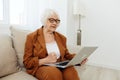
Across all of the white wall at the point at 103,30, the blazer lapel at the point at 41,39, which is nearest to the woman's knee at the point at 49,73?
the blazer lapel at the point at 41,39

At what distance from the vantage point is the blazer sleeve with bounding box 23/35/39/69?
181 cm

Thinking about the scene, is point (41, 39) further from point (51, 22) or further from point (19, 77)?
point (19, 77)

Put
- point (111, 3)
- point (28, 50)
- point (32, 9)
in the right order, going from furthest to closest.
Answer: point (111, 3), point (32, 9), point (28, 50)

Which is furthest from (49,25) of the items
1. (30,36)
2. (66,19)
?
(66,19)

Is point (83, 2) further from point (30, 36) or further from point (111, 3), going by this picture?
point (30, 36)

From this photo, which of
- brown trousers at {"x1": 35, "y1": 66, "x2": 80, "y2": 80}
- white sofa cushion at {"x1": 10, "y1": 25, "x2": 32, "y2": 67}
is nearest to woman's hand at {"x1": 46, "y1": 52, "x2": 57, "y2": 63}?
brown trousers at {"x1": 35, "y1": 66, "x2": 80, "y2": 80}

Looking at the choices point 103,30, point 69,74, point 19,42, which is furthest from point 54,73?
point 103,30

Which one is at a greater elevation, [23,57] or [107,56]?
[23,57]

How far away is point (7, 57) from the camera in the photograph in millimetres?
1796

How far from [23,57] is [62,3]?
1.54 meters

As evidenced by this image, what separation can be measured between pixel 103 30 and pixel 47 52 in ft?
6.30

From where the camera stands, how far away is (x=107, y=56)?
3.59 m

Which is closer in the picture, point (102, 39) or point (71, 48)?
point (71, 48)

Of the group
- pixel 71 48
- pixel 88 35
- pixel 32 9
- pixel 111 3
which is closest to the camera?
pixel 71 48
